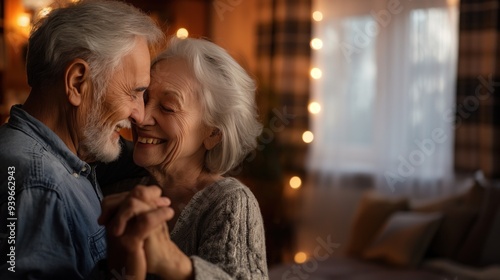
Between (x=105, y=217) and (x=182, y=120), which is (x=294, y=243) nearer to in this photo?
(x=182, y=120)

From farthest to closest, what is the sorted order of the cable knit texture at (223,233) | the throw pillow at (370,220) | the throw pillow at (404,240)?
the throw pillow at (370,220) < the throw pillow at (404,240) < the cable knit texture at (223,233)

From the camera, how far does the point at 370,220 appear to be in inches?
169

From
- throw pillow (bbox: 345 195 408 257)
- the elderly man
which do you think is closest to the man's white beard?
the elderly man

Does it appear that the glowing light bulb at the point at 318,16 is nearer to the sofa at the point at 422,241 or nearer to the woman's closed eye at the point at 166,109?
the sofa at the point at 422,241

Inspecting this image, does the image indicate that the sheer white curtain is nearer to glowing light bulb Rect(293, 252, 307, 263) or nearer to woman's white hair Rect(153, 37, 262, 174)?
glowing light bulb Rect(293, 252, 307, 263)

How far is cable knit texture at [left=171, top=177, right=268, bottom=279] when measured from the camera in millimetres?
1075

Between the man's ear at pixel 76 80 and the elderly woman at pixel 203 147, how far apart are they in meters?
0.23

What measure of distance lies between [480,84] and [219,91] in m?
3.21

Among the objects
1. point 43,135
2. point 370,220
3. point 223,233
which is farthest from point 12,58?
point 223,233

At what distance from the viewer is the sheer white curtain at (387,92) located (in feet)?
14.7

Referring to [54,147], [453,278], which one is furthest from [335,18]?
[54,147]

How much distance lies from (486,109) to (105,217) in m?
3.72

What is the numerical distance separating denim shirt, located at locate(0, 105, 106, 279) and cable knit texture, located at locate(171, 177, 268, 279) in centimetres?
19

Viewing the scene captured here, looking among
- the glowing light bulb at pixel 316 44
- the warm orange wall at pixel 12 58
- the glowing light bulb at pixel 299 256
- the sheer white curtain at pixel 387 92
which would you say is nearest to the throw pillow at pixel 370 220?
the sheer white curtain at pixel 387 92
